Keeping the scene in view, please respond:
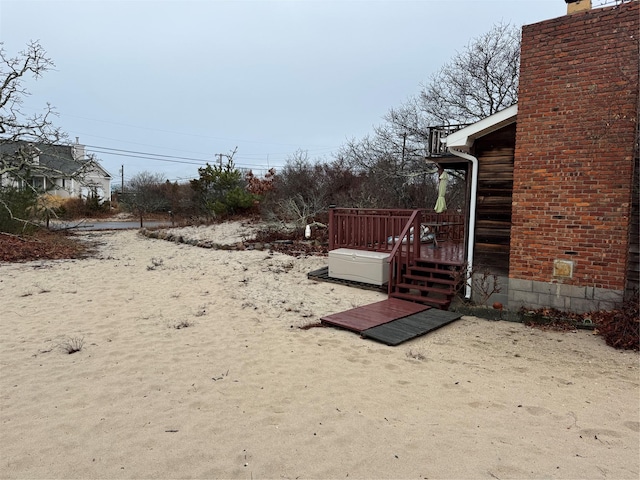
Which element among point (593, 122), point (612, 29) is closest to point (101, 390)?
point (593, 122)

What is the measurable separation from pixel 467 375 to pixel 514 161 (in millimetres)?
3953

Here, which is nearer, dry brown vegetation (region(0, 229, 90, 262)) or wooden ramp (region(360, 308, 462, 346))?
wooden ramp (region(360, 308, 462, 346))

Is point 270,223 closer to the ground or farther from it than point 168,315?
farther from it

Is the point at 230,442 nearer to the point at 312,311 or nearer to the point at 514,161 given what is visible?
the point at 312,311

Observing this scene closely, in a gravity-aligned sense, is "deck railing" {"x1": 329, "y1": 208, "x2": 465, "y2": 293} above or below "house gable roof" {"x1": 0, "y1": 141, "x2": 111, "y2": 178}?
below

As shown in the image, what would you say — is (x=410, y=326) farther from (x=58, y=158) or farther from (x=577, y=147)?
(x=58, y=158)

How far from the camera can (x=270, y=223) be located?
1700 centimetres

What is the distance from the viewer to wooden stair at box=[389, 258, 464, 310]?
7086 millimetres

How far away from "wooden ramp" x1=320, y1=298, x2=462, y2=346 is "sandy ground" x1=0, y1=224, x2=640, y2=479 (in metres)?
0.20

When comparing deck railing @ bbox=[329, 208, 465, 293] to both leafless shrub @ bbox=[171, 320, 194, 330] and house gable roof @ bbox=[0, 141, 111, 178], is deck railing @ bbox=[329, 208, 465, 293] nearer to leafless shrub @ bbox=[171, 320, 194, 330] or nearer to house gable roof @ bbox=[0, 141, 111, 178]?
leafless shrub @ bbox=[171, 320, 194, 330]

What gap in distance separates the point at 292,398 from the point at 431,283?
487 centimetres

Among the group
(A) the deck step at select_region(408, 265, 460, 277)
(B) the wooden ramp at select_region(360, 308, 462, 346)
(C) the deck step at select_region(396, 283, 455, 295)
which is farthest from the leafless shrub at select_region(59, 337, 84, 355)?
(A) the deck step at select_region(408, 265, 460, 277)

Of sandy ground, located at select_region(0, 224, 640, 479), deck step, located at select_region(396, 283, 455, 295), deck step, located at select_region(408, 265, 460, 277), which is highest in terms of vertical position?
deck step, located at select_region(408, 265, 460, 277)

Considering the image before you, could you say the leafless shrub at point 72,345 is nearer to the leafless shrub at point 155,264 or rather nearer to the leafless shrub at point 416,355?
the leafless shrub at point 416,355
